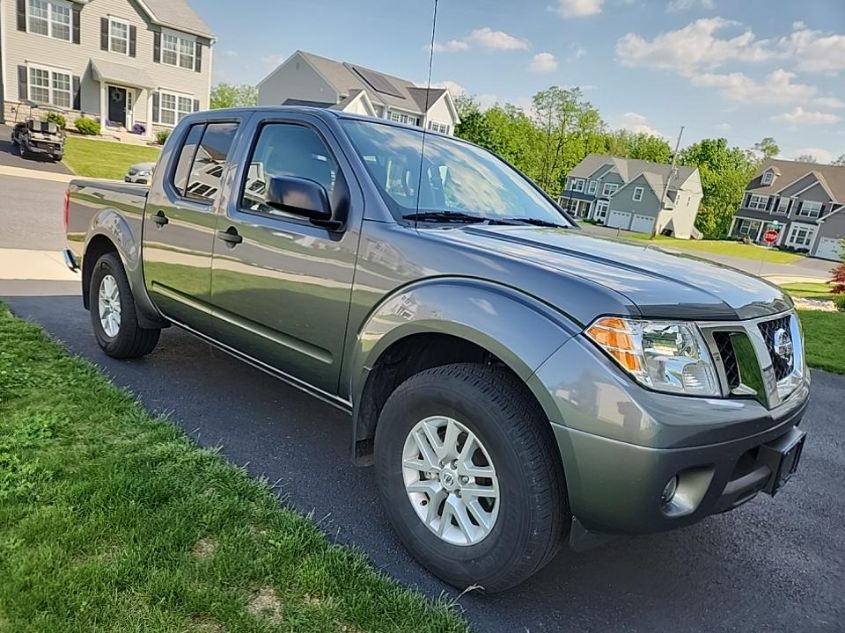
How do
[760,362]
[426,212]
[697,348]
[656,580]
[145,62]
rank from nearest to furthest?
[697,348]
[760,362]
[656,580]
[426,212]
[145,62]

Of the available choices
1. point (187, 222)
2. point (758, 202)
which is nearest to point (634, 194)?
point (758, 202)

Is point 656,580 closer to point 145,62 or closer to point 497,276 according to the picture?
point 497,276

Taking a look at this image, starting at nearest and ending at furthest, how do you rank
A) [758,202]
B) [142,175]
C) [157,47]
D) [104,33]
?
1. [142,175]
2. [104,33]
3. [157,47]
4. [758,202]

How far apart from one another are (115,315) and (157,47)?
31.2 m

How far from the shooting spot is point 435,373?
247cm

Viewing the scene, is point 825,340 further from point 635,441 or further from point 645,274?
point 635,441

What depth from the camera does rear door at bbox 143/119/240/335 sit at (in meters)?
3.62

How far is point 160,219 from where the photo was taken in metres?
3.95

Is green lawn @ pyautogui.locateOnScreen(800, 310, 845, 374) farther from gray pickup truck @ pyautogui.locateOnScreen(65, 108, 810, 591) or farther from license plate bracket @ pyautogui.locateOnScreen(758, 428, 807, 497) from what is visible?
license plate bracket @ pyautogui.locateOnScreen(758, 428, 807, 497)

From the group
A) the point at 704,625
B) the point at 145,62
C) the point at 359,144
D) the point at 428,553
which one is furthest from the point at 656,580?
the point at 145,62

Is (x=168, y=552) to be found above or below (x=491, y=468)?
below

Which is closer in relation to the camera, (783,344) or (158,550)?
(158,550)

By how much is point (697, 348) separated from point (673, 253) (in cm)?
125

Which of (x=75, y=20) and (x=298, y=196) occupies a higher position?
(x=75, y=20)
